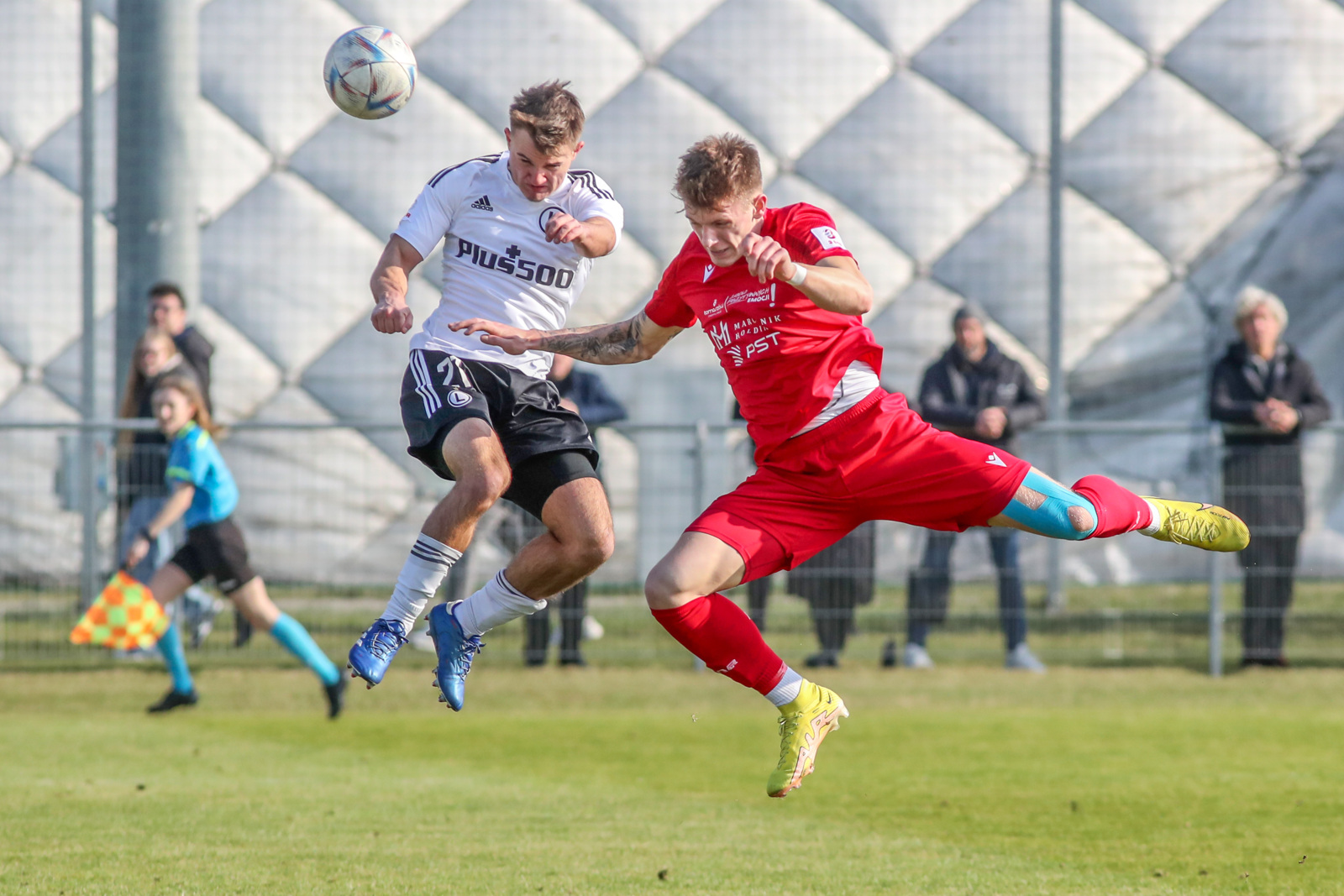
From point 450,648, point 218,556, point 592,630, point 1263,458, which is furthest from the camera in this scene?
point 592,630

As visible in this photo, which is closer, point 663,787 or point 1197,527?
point 1197,527

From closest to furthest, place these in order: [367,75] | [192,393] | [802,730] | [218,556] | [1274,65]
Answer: [802,730], [367,75], [218,556], [192,393], [1274,65]

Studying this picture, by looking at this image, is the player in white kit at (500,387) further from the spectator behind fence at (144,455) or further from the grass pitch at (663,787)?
the spectator behind fence at (144,455)

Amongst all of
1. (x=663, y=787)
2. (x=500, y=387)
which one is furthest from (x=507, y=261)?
(x=663, y=787)

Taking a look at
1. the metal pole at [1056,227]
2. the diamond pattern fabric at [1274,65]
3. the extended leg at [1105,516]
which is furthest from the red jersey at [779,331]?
the diamond pattern fabric at [1274,65]

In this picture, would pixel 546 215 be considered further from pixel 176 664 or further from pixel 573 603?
pixel 573 603

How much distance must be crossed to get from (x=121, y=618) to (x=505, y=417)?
4.27m

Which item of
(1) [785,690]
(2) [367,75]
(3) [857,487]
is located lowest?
(1) [785,690]

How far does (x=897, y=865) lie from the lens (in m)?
5.62

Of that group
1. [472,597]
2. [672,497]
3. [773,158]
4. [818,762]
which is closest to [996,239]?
[773,158]

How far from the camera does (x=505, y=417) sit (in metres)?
6.11

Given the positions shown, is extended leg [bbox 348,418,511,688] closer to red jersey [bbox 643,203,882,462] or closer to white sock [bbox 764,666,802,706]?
red jersey [bbox 643,203,882,462]

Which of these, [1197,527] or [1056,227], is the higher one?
[1056,227]

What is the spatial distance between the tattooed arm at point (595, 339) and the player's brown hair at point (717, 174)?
810 mm
